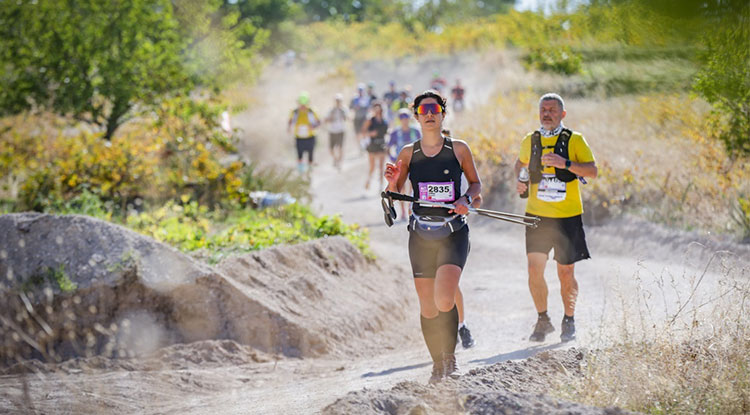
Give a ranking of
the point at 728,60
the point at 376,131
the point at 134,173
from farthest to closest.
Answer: the point at 376,131 < the point at 134,173 < the point at 728,60

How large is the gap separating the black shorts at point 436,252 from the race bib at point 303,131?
461 inches

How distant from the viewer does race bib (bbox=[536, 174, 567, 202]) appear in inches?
274

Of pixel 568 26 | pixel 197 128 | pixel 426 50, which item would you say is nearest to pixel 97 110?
pixel 197 128

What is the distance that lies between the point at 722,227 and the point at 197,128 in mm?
8067

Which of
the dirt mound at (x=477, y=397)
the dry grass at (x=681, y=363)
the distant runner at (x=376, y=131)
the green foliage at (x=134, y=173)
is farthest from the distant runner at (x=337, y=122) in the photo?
the dirt mound at (x=477, y=397)

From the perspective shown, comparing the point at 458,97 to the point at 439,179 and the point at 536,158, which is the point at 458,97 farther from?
the point at 439,179

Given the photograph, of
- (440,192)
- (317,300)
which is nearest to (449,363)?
(440,192)

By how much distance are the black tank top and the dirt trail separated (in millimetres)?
1067

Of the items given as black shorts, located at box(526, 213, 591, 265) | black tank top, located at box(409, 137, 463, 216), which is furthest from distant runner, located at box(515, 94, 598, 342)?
black tank top, located at box(409, 137, 463, 216)

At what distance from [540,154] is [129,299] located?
358 centimetres

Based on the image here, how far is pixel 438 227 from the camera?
5.82m

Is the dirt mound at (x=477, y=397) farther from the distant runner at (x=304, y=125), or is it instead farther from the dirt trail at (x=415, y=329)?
the distant runner at (x=304, y=125)

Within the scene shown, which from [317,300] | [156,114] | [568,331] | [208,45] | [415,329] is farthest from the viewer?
[208,45]

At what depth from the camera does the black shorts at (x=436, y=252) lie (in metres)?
5.82
